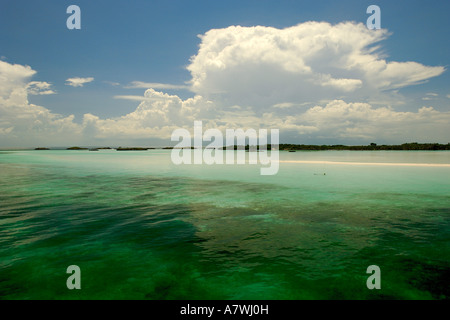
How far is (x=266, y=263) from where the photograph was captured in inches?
360

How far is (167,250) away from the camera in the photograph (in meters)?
10.4

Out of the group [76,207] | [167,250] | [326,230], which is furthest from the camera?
[76,207]

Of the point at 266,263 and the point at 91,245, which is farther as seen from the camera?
the point at 91,245
